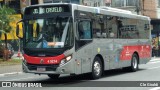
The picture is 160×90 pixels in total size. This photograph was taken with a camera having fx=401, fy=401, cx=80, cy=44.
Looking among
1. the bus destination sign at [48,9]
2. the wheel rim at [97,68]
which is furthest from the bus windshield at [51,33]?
the wheel rim at [97,68]

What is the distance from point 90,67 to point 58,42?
2.16m

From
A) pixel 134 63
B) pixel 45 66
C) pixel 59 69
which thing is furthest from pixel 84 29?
pixel 134 63

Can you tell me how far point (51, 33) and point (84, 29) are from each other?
1653 millimetres

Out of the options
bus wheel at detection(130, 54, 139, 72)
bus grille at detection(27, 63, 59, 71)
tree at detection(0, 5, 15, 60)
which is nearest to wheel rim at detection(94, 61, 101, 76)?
bus grille at detection(27, 63, 59, 71)

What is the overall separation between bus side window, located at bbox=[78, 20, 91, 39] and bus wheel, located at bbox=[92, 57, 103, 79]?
4.07 feet

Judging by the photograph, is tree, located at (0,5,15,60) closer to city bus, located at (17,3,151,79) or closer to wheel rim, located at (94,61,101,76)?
city bus, located at (17,3,151,79)

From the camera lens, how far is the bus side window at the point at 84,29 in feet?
53.9

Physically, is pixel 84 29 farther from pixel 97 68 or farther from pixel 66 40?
pixel 97 68

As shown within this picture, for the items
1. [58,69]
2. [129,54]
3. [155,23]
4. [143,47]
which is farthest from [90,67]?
[155,23]

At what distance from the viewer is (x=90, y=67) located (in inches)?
672

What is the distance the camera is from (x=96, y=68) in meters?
17.6

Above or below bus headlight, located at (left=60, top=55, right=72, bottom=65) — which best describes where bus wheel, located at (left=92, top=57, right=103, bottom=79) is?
below

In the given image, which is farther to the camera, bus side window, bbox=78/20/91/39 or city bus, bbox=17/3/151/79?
bus side window, bbox=78/20/91/39

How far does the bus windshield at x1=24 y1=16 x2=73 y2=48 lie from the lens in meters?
15.7
